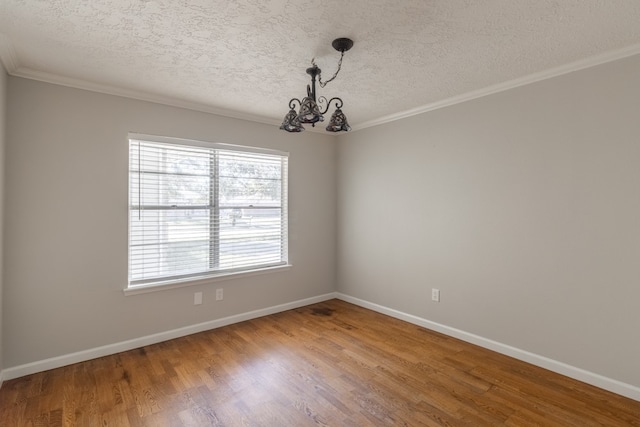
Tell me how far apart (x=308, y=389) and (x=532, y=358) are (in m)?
1.93

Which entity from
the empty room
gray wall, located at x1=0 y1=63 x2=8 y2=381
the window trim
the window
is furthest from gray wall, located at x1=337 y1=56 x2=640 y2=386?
gray wall, located at x1=0 y1=63 x2=8 y2=381

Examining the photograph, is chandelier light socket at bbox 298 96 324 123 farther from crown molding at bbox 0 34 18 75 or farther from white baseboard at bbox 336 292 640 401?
white baseboard at bbox 336 292 640 401

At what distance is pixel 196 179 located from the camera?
11.1ft

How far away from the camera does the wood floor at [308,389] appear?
202cm

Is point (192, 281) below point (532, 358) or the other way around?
the other way around

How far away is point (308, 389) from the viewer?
233 centimetres

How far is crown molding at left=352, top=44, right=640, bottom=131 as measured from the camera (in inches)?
88.6

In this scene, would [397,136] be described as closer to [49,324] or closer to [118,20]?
[118,20]

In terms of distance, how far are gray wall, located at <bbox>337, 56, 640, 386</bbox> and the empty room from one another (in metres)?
0.02

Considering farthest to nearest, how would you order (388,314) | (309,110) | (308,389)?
(388,314) → (308,389) → (309,110)

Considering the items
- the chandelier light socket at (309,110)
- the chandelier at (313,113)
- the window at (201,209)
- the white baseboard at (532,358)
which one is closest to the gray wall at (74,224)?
the window at (201,209)

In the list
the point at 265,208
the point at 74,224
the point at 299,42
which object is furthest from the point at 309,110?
the point at 74,224

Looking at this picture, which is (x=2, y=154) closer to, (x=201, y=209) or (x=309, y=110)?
(x=201, y=209)

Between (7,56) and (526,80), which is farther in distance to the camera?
(526,80)
